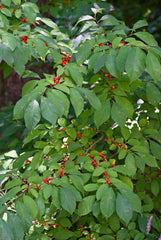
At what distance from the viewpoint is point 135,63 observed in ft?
4.05

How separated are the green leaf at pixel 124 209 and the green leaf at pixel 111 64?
56 centimetres

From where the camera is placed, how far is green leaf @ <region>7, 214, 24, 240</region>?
1.10 metres

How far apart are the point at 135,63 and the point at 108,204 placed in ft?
2.06

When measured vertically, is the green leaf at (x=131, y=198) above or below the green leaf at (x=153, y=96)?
below

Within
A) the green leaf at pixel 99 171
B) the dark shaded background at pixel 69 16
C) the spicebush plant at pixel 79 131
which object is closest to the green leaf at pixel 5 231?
the spicebush plant at pixel 79 131

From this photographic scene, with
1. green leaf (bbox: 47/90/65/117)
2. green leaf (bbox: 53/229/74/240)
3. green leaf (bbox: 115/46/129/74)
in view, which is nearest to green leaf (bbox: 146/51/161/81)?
green leaf (bbox: 115/46/129/74)

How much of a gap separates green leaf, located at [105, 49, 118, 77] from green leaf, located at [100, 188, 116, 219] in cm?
55

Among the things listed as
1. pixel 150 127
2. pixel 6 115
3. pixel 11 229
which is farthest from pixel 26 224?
pixel 6 115

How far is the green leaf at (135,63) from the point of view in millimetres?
1227

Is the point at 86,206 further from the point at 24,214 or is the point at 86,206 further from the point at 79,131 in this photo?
the point at 79,131

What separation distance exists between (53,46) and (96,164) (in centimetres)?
64

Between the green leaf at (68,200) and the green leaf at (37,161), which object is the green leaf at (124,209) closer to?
the green leaf at (68,200)

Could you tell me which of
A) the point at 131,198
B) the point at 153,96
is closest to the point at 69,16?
the point at 153,96

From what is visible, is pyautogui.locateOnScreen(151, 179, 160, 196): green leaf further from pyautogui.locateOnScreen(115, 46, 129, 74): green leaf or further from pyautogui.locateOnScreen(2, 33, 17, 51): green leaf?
pyautogui.locateOnScreen(2, 33, 17, 51): green leaf
